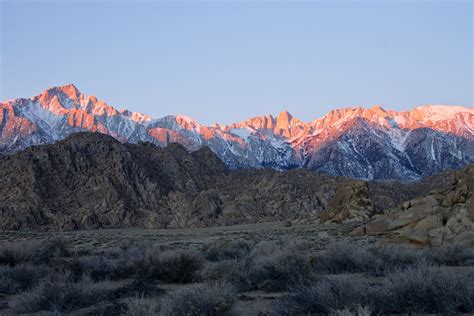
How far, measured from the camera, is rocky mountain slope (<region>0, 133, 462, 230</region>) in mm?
52438

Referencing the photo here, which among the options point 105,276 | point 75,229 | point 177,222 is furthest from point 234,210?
point 105,276

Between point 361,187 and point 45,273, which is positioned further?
point 361,187

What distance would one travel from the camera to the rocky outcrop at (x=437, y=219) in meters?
19.3

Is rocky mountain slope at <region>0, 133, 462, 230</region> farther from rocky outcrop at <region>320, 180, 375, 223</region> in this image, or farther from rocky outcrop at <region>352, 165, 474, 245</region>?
rocky outcrop at <region>352, 165, 474, 245</region>

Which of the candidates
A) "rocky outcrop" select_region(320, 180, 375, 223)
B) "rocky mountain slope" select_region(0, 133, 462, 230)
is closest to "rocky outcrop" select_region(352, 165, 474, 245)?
"rocky outcrop" select_region(320, 180, 375, 223)

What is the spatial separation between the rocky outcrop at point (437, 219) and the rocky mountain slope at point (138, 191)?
23305mm

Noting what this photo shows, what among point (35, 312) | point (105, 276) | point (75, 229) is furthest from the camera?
point (75, 229)

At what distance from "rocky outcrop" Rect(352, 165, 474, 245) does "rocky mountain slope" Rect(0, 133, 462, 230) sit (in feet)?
76.5

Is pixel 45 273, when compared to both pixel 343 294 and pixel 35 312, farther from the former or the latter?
pixel 343 294

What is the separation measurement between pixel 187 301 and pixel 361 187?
30.2 metres

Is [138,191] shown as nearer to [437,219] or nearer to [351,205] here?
[351,205]

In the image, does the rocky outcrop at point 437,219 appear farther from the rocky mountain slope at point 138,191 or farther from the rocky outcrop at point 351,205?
the rocky mountain slope at point 138,191

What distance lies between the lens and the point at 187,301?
8.14 m

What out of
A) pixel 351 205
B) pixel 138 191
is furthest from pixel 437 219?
pixel 138 191
